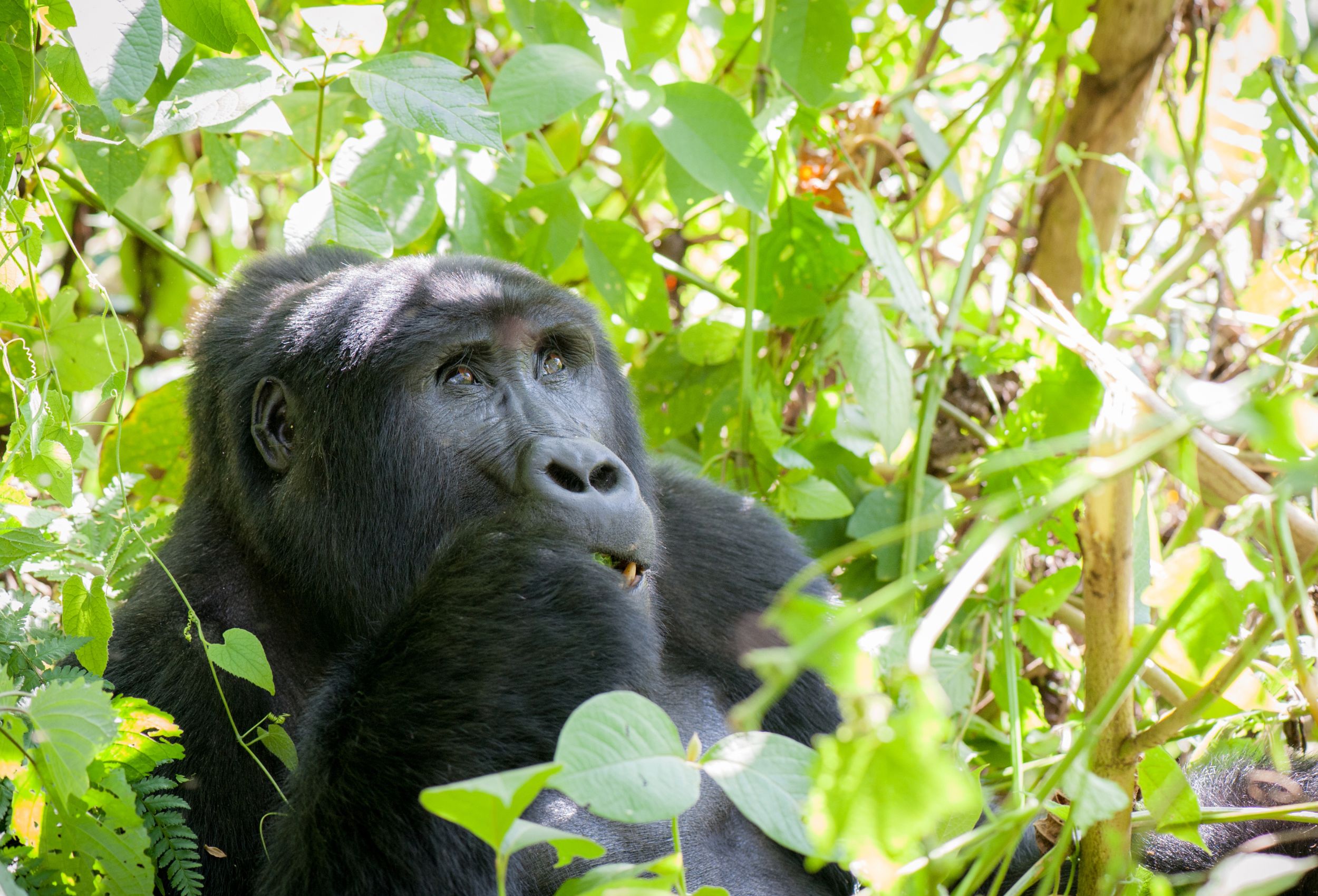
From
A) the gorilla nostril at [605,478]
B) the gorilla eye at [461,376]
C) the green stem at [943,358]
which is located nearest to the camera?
the gorilla nostril at [605,478]

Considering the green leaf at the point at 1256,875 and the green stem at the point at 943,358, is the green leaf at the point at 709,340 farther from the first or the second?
the green leaf at the point at 1256,875

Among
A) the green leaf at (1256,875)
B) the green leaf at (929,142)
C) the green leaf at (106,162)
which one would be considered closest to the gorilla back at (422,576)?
the green leaf at (106,162)

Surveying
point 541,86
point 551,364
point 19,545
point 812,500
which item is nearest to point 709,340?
point 812,500

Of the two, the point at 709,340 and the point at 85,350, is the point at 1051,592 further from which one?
the point at 85,350

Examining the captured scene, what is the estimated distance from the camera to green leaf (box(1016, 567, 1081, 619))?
2.86 m

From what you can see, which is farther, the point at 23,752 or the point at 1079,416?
the point at 1079,416

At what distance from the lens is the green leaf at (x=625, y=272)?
346 centimetres

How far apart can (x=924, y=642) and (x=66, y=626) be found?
162 centimetres

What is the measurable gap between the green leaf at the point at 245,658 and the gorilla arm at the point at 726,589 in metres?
1.01

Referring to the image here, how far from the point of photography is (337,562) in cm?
248

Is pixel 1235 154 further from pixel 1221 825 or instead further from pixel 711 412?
pixel 1221 825

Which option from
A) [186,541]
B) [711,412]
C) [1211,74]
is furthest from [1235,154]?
[186,541]

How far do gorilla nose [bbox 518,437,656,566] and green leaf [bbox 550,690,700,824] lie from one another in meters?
0.90

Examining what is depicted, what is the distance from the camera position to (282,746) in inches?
85.9
